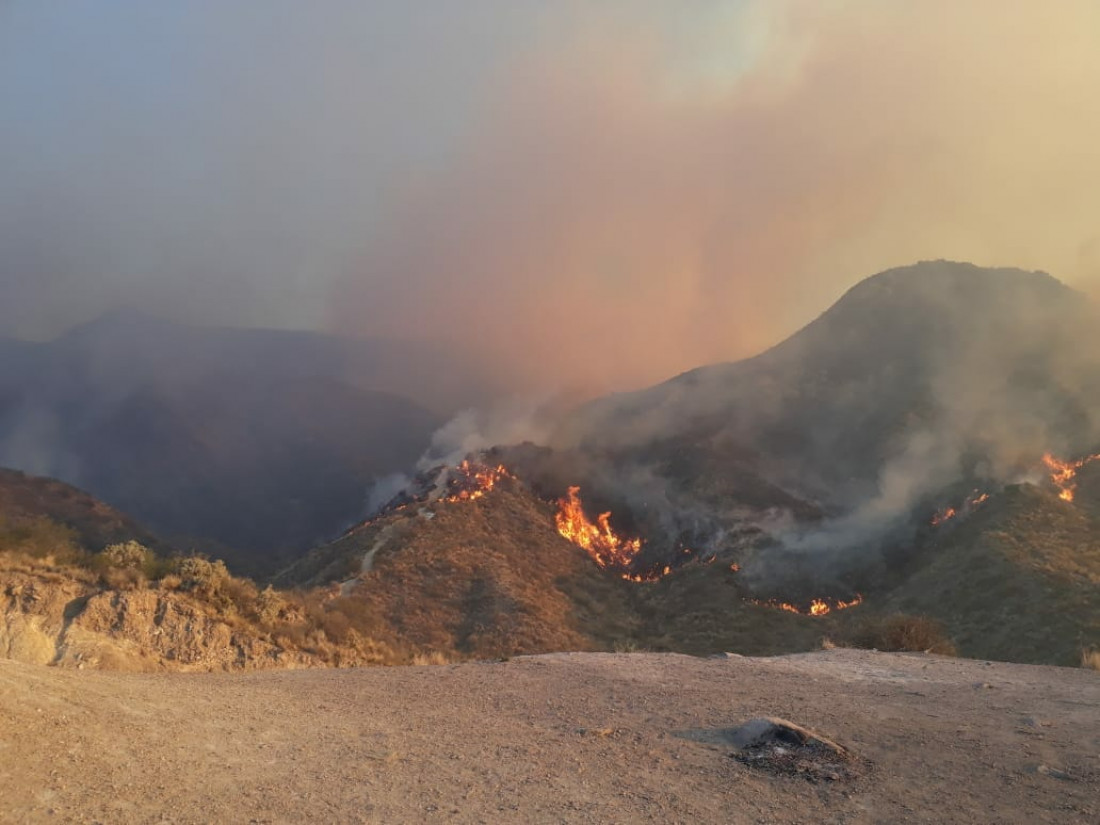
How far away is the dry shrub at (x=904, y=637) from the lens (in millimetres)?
22234

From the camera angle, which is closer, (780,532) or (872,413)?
(780,532)

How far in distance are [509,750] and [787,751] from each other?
373 cm

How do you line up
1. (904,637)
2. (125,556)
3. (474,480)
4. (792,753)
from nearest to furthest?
1. (792,753)
2. (125,556)
3. (904,637)
4. (474,480)

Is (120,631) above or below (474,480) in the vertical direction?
below

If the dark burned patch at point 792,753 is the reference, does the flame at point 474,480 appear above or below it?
above

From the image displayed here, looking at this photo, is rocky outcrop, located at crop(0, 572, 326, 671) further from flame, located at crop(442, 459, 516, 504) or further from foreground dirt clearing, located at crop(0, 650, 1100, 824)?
flame, located at crop(442, 459, 516, 504)

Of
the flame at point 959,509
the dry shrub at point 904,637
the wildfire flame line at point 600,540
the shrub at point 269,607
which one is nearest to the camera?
the shrub at point 269,607

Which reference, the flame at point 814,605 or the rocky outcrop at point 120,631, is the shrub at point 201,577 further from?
the flame at point 814,605

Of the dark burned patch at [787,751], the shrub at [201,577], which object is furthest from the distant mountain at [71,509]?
the dark burned patch at [787,751]

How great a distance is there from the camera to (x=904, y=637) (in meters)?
22.3

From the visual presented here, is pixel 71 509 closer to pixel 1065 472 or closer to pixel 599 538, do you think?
pixel 599 538

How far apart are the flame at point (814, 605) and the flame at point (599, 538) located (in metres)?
13.1

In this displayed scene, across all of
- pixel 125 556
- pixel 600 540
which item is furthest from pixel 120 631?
pixel 600 540

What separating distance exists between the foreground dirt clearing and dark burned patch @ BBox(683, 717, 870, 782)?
0.19 m
